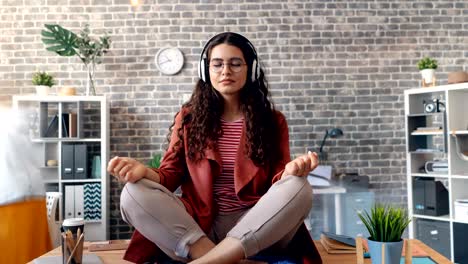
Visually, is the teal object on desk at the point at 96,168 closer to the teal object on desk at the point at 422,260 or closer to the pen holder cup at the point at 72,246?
the pen holder cup at the point at 72,246

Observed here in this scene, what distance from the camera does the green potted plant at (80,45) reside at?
381 cm

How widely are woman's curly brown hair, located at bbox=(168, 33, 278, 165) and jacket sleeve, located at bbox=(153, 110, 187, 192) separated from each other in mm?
27

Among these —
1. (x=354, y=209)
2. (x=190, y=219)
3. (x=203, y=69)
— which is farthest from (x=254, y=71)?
(x=354, y=209)

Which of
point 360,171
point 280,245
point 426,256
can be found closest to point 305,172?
point 280,245

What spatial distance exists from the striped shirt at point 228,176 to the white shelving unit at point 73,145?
7.13 feet

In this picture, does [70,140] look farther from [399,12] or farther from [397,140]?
[399,12]

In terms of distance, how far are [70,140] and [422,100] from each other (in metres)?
3.20

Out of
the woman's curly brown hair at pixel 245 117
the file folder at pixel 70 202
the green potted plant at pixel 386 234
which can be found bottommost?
the file folder at pixel 70 202

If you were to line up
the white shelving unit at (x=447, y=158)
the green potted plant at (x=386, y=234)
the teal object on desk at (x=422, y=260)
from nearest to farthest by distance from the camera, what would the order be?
the green potted plant at (x=386, y=234), the teal object on desk at (x=422, y=260), the white shelving unit at (x=447, y=158)

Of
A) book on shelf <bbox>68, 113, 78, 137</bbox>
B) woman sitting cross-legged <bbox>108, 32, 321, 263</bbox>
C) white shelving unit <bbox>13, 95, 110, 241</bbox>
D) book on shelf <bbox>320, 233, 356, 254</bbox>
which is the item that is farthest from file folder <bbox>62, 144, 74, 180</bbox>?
book on shelf <bbox>320, 233, 356, 254</bbox>

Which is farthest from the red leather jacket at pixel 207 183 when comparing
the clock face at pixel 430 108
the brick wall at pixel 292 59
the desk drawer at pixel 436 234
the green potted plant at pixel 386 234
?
the brick wall at pixel 292 59

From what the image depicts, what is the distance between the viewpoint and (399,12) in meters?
4.21

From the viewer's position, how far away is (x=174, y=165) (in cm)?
194

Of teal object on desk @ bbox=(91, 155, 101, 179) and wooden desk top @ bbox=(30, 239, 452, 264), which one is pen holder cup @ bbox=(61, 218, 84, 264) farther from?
teal object on desk @ bbox=(91, 155, 101, 179)
